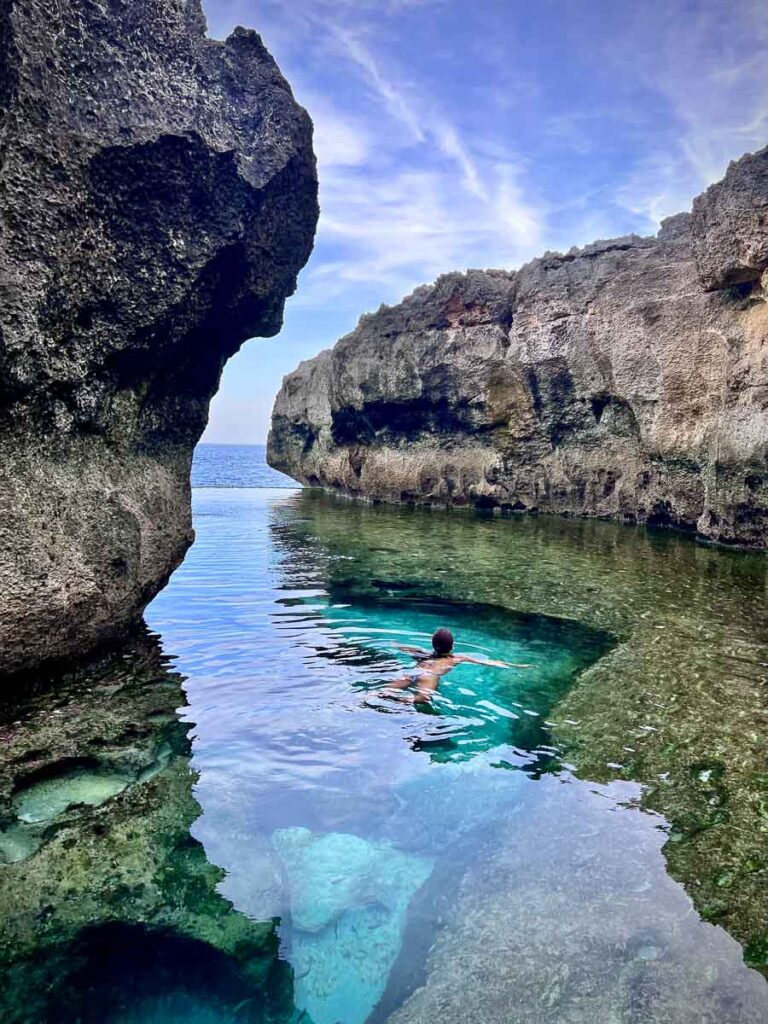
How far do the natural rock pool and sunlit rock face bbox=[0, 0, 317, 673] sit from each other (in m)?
1.38

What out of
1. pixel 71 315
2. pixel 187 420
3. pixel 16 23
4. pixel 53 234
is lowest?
pixel 187 420

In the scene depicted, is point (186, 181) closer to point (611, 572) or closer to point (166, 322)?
point (166, 322)

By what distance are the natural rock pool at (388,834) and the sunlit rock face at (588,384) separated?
12.3m

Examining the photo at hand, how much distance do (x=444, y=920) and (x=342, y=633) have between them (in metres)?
6.88

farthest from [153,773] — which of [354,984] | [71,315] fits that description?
[71,315]

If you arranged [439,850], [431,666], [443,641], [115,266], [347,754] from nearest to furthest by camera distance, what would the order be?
1. [439,850]
2. [347,754]
3. [115,266]
4. [431,666]
5. [443,641]

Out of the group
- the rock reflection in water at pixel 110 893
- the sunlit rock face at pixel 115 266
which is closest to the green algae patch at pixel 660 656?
the rock reflection in water at pixel 110 893

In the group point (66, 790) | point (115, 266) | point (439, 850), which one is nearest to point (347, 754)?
point (439, 850)

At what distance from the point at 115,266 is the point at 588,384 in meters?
25.8

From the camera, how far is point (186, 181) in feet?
26.8

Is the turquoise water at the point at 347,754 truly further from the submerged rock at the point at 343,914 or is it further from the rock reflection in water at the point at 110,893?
the rock reflection in water at the point at 110,893

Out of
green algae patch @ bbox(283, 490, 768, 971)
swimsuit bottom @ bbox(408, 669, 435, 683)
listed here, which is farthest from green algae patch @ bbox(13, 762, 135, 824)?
green algae patch @ bbox(283, 490, 768, 971)

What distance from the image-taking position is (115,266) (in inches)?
302

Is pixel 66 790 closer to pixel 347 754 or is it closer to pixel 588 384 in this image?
pixel 347 754
